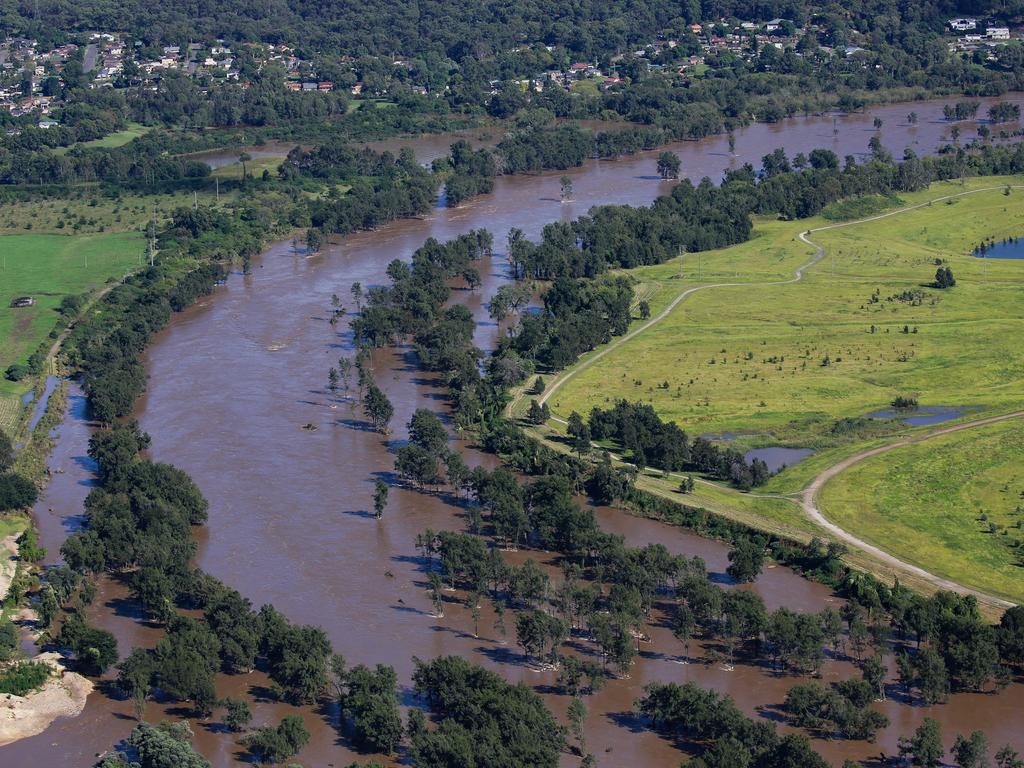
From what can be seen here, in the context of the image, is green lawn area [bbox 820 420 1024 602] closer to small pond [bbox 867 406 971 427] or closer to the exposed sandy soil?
small pond [bbox 867 406 971 427]

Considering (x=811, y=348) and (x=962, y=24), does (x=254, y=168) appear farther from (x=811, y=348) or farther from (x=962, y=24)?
(x=962, y=24)

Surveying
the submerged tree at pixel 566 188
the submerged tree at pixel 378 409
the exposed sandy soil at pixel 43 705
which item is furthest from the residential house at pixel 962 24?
the exposed sandy soil at pixel 43 705

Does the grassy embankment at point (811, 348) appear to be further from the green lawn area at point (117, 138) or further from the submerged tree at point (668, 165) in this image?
the green lawn area at point (117, 138)

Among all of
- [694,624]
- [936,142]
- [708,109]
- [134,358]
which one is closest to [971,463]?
[694,624]

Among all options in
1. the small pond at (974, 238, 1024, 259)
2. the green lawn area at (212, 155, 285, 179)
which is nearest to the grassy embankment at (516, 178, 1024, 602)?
the small pond at (974, 238, 1024, 259)

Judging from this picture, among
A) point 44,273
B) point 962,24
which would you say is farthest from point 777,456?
point 962,24

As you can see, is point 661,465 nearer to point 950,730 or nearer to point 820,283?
point 950,730
